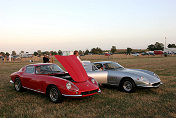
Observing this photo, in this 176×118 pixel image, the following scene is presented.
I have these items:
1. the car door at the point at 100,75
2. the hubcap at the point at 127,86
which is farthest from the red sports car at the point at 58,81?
the hubcap at the point at 127,86

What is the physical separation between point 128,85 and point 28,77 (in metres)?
3.98

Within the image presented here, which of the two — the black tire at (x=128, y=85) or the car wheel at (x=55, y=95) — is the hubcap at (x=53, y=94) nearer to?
the car wheel at (x=55, y=95)

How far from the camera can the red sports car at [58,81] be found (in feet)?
16.5

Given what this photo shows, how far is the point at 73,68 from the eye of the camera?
5.71m

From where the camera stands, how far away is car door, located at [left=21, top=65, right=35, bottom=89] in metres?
6.15

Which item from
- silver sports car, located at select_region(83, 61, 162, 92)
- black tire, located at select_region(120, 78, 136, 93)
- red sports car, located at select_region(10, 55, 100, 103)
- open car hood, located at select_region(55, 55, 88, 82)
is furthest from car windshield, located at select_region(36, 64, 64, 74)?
black tire, located at select_region(120, 78, 136, 93)

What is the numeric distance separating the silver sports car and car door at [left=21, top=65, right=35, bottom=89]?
2482mm

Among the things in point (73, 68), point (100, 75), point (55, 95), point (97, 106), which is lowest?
point (97, 106)

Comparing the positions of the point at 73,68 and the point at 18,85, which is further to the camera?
the point at 18,85

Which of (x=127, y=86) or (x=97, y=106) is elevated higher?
(x=127, y=86)

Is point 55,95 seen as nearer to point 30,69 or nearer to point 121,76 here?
point 30,69

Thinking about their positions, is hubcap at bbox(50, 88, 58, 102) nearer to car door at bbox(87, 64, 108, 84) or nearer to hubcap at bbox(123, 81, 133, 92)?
car door at bbox(87, 64, 108, 84)

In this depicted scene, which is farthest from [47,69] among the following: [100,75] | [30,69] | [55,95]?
[100,75]

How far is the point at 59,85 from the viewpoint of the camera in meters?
5.06
